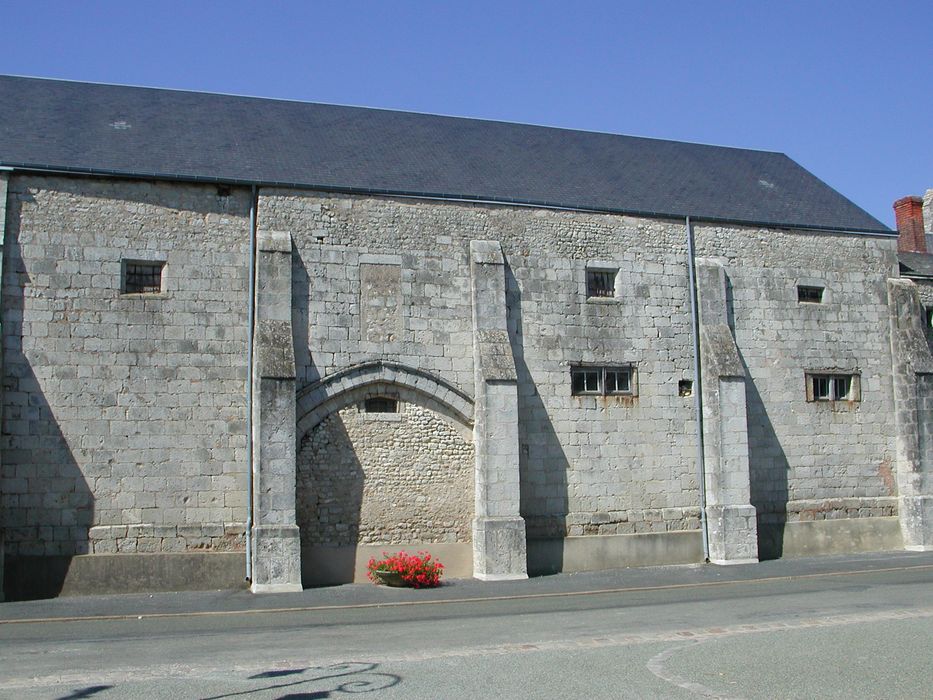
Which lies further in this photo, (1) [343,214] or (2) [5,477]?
(1) [343,214]

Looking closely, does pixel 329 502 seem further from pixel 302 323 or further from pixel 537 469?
pixel 537 469

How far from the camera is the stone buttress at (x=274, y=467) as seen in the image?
15242 mm

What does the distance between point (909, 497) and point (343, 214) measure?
13400mm

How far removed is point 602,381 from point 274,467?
669cm

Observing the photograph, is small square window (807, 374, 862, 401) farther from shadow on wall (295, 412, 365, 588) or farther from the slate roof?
shadow on wall (295, 412, 365, 588)

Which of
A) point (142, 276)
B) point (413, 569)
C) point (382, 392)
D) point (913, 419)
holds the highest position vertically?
point (142, 276)

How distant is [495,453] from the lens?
17000 mm

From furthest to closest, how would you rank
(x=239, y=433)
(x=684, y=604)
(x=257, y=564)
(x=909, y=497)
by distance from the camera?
(x=909, y=497)
(x=239, y=433)
(x=257, y=564)
(x=684, y=604)

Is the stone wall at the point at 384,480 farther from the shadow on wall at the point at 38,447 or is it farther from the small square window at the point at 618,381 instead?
the shadow on wall at the point at 38,447

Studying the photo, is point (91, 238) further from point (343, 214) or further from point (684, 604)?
point (684, 604)

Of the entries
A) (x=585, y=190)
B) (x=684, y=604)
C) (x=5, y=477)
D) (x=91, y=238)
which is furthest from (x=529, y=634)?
(x=585, y=190)

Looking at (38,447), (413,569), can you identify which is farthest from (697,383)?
(38,447)

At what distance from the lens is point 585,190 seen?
64.8ft

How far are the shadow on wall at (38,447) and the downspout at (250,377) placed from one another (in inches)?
88.1
